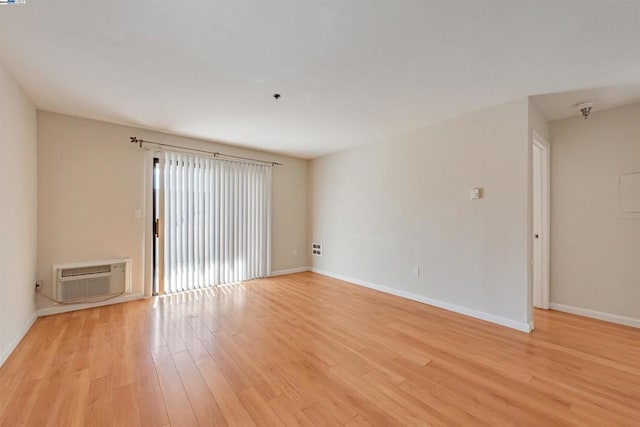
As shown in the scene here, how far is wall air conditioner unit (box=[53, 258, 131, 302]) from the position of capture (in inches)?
126

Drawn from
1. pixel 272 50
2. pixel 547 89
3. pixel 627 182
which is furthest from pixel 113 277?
pixel 627 182

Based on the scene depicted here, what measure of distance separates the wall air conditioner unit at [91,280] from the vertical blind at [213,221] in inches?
21.6

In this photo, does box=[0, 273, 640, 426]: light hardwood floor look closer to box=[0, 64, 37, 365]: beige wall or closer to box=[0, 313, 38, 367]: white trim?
box=[0, 313, 38, 367]: white trim

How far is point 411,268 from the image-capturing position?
388cm

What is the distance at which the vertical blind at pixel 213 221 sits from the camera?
4.08m

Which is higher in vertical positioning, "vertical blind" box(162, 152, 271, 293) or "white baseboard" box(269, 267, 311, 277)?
"vertical blind" box(162, 152, 271, 293)

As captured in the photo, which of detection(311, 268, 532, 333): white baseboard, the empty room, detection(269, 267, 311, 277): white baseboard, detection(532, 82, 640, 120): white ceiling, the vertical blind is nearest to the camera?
the empty room

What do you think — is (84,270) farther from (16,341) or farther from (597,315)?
(597,315)

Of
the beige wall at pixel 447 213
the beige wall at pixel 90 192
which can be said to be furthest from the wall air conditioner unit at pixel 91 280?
the beige wall at pixel 447 213

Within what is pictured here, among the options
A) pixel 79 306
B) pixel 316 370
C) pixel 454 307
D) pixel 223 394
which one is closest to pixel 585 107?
pixel 454 307

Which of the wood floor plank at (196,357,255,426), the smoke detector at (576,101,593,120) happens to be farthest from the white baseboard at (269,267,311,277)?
the smoke detector at (576,101,593,120)

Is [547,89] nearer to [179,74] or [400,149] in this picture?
[400,149]

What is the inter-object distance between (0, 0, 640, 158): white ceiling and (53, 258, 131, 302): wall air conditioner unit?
197 cm

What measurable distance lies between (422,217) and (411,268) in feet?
2.57
